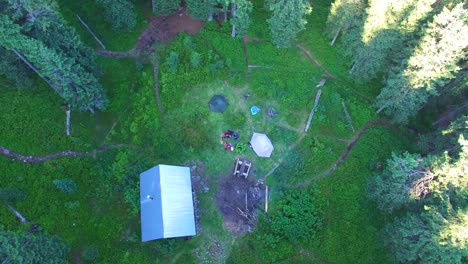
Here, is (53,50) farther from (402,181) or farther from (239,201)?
Answer: (402,181)

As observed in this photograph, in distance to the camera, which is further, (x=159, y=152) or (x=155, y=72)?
(x=155, y=72)

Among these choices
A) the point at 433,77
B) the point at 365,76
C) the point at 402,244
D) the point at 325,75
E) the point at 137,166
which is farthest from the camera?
the point at 325,75

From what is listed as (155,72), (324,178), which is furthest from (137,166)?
(324,178)

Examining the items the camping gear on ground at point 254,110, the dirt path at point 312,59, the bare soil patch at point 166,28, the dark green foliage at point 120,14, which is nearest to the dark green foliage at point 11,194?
the bare soil patch at point 166,28

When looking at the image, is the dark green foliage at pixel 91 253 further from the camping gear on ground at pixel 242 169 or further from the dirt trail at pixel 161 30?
the dirt trail at pixel 161 30

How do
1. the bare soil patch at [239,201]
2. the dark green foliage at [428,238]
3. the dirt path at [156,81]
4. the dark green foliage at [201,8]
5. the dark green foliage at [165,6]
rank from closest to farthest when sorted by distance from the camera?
the dark green foliage at [428,238], the bare soil patch at [239,201], the dirt path at [156,81], the dark green foliage at [201,8], the dark green foliage at [165,6]

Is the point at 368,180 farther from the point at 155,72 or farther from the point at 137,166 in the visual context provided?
the point at 155,72
